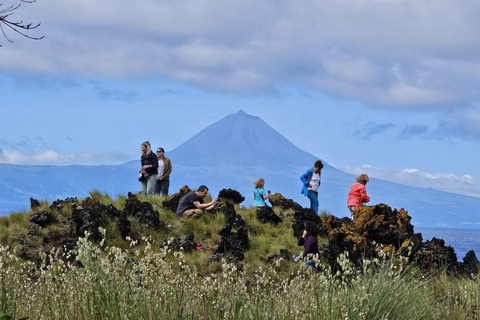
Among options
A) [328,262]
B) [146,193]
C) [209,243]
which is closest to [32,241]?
[209,243]

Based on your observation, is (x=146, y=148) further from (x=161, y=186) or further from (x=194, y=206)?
(x=194, y=206)

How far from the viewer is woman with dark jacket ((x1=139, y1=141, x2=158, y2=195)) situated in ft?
70.2

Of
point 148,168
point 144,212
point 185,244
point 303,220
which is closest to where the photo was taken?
point 185,244

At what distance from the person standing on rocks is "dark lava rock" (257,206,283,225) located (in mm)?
4531

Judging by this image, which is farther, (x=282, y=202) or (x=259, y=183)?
(x=282, y=202)

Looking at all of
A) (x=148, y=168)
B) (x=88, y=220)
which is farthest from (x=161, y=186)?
(x=88, y=220)

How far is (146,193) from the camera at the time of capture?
22.6 m

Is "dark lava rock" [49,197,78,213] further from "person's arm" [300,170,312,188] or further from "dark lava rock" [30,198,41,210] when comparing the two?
"person's arm" [300,170,312,188]

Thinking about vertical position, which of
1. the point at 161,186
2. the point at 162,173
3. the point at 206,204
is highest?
the point at 162,173

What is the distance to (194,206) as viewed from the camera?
1847cm

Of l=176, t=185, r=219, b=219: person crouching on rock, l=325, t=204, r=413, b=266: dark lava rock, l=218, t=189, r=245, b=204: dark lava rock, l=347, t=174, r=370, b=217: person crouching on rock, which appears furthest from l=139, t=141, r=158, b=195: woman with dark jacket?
l=325, t=204, r=413, b=266: dark lava rock

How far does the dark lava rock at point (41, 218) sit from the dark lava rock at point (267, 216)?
298 inches

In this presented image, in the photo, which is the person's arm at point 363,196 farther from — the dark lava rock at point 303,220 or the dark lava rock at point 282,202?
the dark lava rock at point 282,202

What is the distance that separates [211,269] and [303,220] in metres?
5.74
